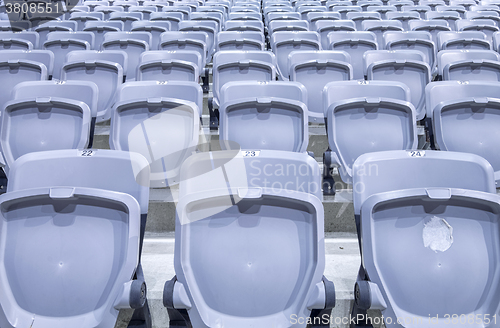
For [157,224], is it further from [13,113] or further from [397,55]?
[397,55]

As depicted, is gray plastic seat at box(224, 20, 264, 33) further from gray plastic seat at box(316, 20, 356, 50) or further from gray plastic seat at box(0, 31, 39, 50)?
gray plastic seat at box(0, 31, 39, 50)

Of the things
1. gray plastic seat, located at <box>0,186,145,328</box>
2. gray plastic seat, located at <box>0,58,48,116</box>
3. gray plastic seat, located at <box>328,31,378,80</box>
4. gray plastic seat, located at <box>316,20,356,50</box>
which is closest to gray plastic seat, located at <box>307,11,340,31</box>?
gray plastic seat, located at <box>316,20,356,50</box>

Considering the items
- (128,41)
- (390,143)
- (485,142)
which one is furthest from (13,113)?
(485,142)

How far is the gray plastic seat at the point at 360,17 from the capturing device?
10.8ft

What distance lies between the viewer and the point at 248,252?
2.88ft

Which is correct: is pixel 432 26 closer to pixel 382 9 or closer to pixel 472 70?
pixel 382 9

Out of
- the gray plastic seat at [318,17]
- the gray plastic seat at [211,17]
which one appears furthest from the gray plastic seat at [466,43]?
the gray plastic seat at [211,17]

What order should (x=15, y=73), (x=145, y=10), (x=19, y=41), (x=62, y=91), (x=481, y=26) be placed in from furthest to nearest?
1. (x=145, y=10)
2. (x=481, y=26)
3. (x=19, y=41)
4. (x=15, y=73)
5. (x=62, y=91)

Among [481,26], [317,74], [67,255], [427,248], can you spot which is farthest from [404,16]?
[67,255]

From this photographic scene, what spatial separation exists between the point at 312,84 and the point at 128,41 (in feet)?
3.88

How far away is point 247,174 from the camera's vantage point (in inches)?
39.1

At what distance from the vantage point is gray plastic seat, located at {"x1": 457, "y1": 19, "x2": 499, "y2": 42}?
284cm

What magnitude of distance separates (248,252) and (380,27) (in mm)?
2522

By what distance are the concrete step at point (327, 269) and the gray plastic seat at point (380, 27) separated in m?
1.94
